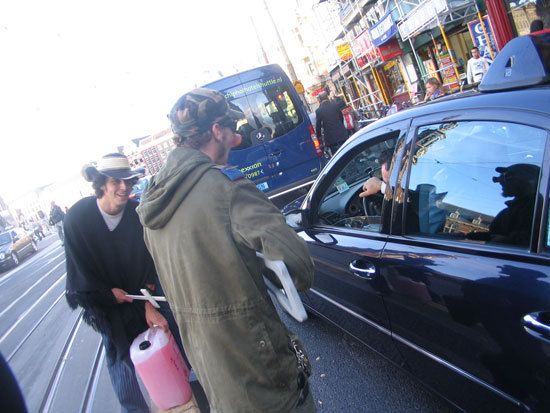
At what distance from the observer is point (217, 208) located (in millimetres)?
1201

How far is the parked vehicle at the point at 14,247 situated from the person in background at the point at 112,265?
18.3 meters

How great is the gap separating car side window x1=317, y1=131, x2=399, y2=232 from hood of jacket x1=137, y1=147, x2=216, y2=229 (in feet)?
4.14

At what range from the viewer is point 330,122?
325 inches

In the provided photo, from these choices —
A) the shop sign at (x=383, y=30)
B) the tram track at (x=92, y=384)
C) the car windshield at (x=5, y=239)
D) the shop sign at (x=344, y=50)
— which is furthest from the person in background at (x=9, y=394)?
the car windshield at (x=5, y=239)

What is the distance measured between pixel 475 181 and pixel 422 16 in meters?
11.3

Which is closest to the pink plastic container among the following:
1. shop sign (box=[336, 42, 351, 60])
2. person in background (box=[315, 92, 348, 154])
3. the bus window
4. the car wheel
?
the bus window

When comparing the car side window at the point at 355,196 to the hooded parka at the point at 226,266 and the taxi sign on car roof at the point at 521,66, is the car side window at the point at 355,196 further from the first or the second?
the hooded parka at the point at 226,266

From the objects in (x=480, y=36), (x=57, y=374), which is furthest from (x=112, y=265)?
(x=480, y=36)

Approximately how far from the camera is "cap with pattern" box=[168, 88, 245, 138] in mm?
1331

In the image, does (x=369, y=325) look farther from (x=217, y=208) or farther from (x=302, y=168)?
(x=302, y=168)

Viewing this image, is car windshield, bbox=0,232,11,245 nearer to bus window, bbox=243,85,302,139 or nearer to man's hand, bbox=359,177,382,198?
bus window, bbox=243,85,302,139

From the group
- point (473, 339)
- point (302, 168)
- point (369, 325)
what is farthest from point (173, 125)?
point (302, 168)

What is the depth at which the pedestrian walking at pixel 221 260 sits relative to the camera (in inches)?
47.1

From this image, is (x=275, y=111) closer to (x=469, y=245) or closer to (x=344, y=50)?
(x=469, y=245)
